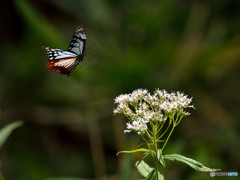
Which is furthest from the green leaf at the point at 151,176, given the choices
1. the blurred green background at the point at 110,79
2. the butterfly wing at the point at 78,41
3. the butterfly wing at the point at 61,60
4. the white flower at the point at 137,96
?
the blurred green background at the point at 110,79

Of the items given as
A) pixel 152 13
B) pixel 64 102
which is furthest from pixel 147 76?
pixel 64 102

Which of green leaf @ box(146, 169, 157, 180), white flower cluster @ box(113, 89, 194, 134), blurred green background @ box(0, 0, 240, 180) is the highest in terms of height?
blurred green background @ box(0, 0, 240, 180)

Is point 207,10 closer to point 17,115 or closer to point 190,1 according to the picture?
point 190,1

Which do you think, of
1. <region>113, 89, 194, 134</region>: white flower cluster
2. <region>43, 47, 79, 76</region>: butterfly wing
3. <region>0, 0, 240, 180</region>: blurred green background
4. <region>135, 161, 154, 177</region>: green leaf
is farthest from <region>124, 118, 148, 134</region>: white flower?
<region>0, 0, 240, 180</region>: blurred green background

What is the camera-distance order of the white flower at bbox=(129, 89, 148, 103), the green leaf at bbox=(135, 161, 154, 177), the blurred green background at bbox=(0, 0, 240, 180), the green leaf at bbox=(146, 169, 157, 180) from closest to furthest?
the green leaf at bbox=(146, 169, 157, 180) < the green leaf at bbox=(135, 161, 154, 177) < the white flower at bbox=(129, 89, 148, 103) < the blurred green background at bbox=(0, 0, 240, 180)

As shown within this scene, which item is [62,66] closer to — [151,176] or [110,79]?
[151,176]

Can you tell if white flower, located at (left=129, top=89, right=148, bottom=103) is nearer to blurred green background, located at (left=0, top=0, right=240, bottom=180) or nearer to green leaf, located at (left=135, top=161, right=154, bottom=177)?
green leaf, located at (left=135, top=161, right=154, bottom=177)

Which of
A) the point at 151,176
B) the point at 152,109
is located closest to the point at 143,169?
the point at 151,176

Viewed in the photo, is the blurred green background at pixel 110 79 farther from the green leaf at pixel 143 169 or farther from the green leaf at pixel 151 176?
the green leaf at pixel 151 176
